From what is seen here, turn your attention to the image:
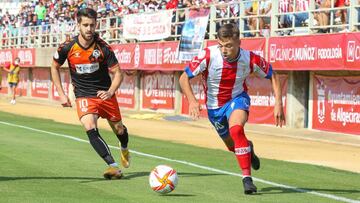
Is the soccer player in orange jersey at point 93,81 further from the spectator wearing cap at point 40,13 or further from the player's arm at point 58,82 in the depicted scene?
the spectator wearing cap at point 40,13

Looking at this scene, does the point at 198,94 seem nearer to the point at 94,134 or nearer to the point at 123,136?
the point at 123,136

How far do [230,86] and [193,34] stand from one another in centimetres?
2119

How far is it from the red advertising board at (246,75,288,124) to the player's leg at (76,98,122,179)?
1694cm

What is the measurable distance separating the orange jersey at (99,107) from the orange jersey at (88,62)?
9 centimetres

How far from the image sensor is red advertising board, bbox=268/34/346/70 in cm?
2358

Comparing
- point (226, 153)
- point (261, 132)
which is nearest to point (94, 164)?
point (226, 153)

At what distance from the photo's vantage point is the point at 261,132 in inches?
1055

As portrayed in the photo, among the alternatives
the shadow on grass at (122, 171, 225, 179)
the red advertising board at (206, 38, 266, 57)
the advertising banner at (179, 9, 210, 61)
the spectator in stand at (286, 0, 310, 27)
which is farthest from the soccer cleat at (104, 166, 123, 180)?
the advertising banner at (179, 9, 210, 61)

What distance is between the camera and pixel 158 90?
3709 cm

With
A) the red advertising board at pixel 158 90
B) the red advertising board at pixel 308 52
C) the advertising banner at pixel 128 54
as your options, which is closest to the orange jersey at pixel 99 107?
the red advertising board at pixel 308 52

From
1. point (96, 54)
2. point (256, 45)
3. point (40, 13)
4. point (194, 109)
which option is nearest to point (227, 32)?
point (194, 109)

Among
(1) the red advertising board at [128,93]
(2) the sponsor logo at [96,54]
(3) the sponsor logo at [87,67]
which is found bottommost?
(1) the red advertising board at [128,93]

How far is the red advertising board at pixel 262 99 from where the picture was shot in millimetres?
28219

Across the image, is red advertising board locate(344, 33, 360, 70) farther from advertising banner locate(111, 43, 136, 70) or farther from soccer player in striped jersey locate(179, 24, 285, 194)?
advertising banner locate(111, 43, 136, 70)
